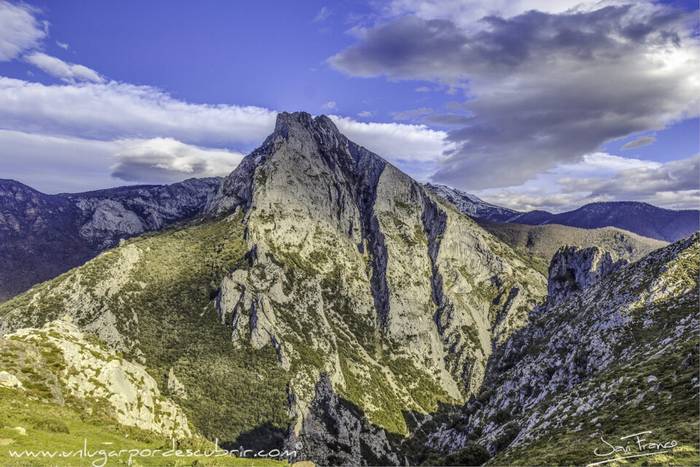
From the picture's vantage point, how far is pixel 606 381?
47719 mm

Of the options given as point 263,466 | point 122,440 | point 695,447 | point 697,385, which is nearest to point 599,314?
point 697,385

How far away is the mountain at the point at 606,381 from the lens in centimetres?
3197

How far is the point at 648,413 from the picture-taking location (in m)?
34.4
